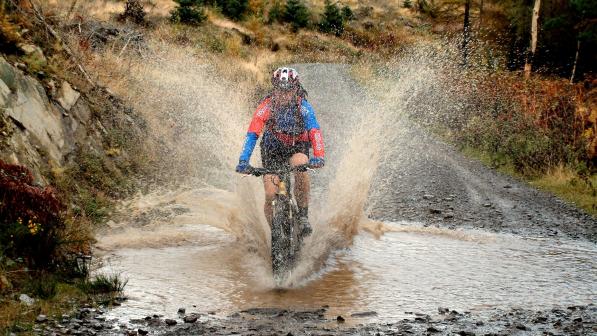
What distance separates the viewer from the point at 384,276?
7.66m

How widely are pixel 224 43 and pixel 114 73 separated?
19.1 m

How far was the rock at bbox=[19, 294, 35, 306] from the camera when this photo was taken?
5.68 m

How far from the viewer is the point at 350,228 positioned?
385 inches

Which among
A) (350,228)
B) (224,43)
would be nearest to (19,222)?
(350,228)

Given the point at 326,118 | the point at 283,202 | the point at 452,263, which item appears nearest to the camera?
the point at 283,202

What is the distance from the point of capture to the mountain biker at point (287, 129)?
8000mm

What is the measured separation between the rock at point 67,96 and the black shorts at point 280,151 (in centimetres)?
379

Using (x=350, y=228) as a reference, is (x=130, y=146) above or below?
above

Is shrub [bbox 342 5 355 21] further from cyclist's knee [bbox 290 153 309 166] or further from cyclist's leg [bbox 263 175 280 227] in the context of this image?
cyclist's leg [bbox 263 175 280 227]

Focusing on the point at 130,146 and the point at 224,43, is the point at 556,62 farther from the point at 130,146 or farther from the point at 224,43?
the point at 130,146

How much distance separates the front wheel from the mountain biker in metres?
0.57

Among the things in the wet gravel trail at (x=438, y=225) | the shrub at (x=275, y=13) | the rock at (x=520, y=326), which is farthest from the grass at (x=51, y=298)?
the shrub at (x=275, y=13)

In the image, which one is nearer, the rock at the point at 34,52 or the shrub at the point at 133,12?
the rock at the point at 34,52

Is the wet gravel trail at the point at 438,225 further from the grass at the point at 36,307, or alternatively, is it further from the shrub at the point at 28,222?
the shrub at the point at 28,222
